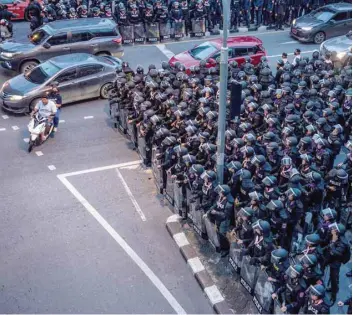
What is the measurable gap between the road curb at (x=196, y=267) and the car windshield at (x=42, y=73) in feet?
23.3

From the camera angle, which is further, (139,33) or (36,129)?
(139,33)

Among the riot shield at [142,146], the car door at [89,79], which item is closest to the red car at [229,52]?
the car door at [89,79]

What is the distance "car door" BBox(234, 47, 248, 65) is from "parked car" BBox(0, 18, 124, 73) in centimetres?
453

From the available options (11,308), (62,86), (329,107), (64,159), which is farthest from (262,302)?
(62,86)

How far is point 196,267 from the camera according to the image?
9.73m

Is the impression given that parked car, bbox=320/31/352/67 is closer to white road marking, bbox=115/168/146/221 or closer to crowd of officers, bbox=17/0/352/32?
crowd of officers, bbox=17/0/352/32

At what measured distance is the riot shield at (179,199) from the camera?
10719mm

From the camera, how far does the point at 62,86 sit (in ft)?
53.3

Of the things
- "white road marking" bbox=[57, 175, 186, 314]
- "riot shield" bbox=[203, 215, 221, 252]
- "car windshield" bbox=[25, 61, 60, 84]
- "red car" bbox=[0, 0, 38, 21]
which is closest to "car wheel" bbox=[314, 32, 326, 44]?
"car windshield" bbox=[25, 61, 60, 84]

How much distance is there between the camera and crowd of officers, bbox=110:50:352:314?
27.1 feet

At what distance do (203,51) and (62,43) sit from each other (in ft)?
16.5

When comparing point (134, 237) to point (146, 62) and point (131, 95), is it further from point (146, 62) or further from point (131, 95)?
point (146, 62)

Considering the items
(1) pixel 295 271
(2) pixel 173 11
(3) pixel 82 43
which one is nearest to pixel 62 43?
(3) pixel 82 43

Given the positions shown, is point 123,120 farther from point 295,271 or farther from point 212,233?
point 295,271
